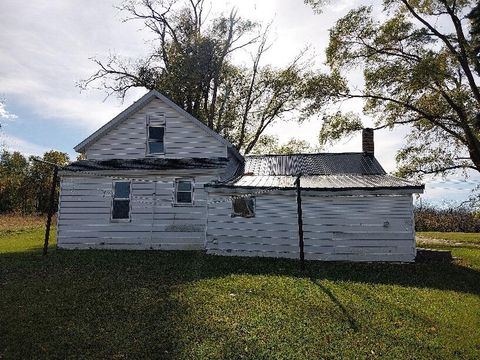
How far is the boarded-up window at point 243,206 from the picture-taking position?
15922 mm

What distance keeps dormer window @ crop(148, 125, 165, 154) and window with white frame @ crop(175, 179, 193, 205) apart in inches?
87.8

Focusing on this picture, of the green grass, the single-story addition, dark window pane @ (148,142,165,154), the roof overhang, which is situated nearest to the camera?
the roof overhang

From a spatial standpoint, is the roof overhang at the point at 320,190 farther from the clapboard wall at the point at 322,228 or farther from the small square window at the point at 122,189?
the small square window at the point at 122,189

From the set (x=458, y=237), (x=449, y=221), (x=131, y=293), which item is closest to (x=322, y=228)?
(x=131, y=293)

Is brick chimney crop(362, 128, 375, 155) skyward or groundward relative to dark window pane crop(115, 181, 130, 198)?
skyward

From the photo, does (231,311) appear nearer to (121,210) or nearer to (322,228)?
(322,228)

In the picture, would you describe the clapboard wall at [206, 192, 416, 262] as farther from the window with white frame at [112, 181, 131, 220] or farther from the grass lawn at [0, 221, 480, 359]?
the window with white frame at [112, 181, 131, 220]

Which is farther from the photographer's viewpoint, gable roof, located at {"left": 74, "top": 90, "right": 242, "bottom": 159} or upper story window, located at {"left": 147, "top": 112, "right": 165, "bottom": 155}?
upper story window, located at {"left": 147, "top": 112, "right": 165, "bottom": 155}

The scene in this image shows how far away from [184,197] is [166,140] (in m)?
3.20

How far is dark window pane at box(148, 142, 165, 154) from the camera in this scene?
60.5 ft

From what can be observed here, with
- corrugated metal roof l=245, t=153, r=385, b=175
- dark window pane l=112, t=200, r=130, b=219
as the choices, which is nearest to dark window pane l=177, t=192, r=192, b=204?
dark window pane l=112, t=200, r=130, b=219

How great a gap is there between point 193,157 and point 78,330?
A: 11882 millimetres

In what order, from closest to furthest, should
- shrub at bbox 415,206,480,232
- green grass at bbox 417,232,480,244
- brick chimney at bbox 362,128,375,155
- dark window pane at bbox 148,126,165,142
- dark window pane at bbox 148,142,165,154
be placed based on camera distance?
dark window pane at bbox 148,142,165,154, dark window pane at bbox 148,126,165,142, brick chimney at bbox 362,128,375,155, green grass at bbox 417,232,480,244, shrub at bbox 415,206,480,232

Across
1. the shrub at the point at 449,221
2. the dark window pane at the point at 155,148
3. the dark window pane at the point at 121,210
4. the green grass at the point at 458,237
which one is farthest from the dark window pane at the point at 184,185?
the shrub at the point at 449,221
